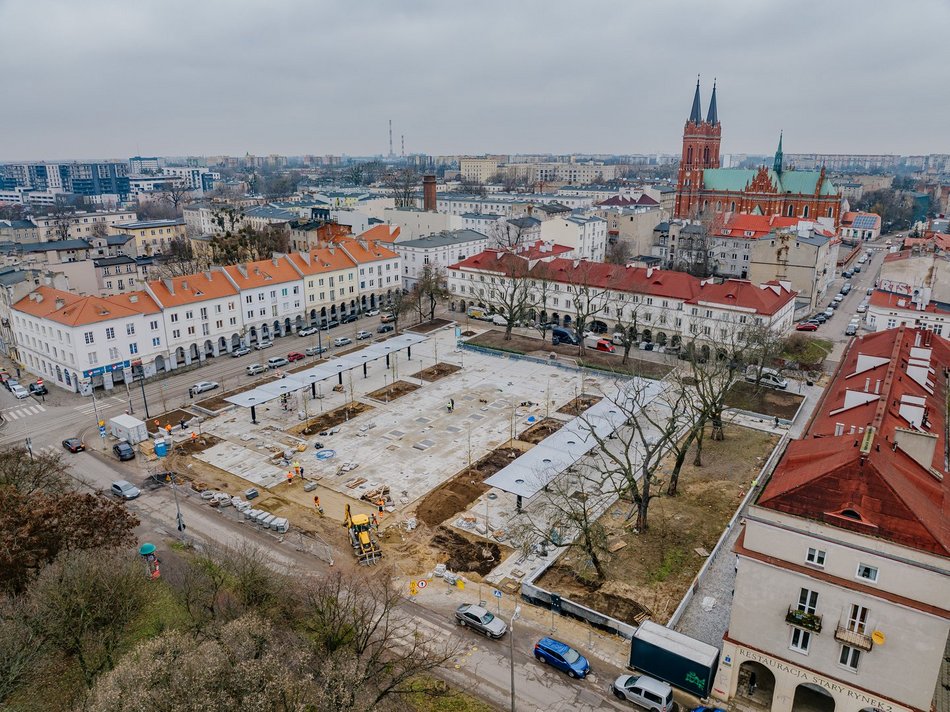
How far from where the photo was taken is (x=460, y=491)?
4419 cm

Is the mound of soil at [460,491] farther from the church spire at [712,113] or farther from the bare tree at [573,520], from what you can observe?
the church spire at [712,113]

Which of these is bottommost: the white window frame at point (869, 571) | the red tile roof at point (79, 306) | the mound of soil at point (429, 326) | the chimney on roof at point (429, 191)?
the mound of soil at point (429, 326)

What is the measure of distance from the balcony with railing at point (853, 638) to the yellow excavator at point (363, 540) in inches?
942

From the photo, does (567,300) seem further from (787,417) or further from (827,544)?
(827,544)

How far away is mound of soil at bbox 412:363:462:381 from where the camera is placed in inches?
2608

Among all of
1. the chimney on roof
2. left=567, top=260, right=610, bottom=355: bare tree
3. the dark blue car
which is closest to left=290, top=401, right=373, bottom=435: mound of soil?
left=567, top=260, right=610, bottom=355: bare tree

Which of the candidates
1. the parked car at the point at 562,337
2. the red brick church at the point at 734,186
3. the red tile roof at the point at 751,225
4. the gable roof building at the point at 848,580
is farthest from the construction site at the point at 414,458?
the red brick church at the point at 734,186

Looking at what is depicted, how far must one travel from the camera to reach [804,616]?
81.3 feet

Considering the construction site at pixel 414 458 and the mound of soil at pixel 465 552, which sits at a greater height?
the construction site at pixel 414 458

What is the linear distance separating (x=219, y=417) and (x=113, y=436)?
28.2 feet

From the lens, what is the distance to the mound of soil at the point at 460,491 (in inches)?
1641

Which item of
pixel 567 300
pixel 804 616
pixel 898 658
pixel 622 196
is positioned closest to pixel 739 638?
pixel 804 616

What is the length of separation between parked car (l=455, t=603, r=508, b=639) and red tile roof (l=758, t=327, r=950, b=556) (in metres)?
14.2

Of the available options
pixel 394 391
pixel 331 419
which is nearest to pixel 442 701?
pixel 331 419
